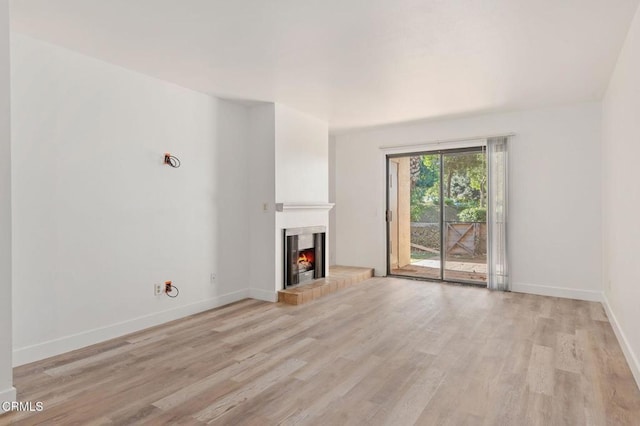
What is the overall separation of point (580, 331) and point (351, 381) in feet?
8.28

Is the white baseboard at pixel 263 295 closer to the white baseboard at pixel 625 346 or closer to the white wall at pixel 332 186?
the white wall at pixel 332 186

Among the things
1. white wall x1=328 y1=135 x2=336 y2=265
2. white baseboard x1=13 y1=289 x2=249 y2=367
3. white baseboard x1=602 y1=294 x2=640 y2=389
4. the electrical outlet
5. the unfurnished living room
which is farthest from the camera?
white wall x1=328 y1=135 x2=336 y2=265

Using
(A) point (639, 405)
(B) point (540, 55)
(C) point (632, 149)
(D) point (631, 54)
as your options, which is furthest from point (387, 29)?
(A) point (639, 405)

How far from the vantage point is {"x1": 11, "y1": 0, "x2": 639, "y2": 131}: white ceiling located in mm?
2461

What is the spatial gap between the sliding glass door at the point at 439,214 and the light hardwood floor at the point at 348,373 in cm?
164

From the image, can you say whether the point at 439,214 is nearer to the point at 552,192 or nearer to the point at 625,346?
the point at 552,192

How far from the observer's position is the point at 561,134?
193 inches

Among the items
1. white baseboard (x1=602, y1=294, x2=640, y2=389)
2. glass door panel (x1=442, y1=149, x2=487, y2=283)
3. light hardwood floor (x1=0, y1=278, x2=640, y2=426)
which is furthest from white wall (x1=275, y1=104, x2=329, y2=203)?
white baseboard (x1=602, y1=294, x2=640, y2=389)

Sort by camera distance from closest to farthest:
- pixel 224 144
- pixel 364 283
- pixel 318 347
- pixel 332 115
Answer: pixel 318 347, pixel 224 144, pixel 332 115, pixel 364 283

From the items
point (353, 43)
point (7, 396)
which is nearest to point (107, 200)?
point (7, 396)

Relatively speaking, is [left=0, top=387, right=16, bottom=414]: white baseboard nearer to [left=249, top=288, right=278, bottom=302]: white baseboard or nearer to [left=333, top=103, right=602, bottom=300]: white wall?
[left=249, top=288, right=278, bottom=302]: white baseboard

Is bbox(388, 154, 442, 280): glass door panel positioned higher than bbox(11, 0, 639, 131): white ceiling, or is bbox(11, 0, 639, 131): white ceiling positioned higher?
bbox(11, 0, 639, 131): white ceiling

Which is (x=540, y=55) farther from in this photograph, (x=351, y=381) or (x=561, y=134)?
(x=351, y=381)

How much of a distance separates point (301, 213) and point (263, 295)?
1238mm
